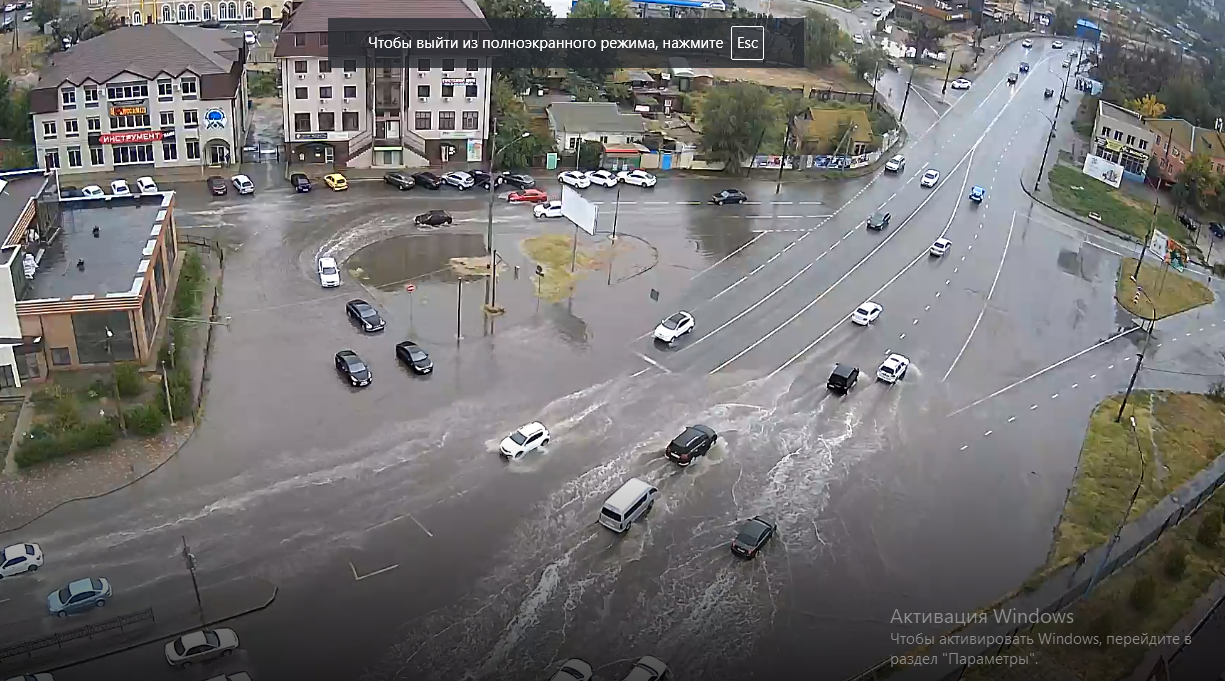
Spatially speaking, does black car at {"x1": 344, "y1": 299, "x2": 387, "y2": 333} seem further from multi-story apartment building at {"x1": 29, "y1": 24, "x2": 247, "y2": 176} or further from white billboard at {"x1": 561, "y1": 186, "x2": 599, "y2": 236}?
multi-story apartment building at {"x1": 29, "y1": 24, "x2": 247, "y2": 176}

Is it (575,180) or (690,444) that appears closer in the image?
(690,444)

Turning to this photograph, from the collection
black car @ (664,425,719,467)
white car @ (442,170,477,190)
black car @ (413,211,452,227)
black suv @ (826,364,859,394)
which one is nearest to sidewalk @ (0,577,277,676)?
black car @ (664,425,719,467)

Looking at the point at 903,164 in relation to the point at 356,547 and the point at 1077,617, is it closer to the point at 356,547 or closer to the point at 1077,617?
the point at 1077,617

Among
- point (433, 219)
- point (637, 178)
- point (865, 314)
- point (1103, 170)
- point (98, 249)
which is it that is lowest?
point (865, 314)

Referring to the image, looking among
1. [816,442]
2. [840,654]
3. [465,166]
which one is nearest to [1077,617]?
[840,654]

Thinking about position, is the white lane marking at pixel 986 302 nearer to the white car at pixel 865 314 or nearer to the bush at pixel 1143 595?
the white car at pixel 865 314

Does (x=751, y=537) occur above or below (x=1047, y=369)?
below

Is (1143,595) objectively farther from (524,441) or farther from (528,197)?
(528,197)

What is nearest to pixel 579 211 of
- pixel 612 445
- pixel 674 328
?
pixel 674 328
